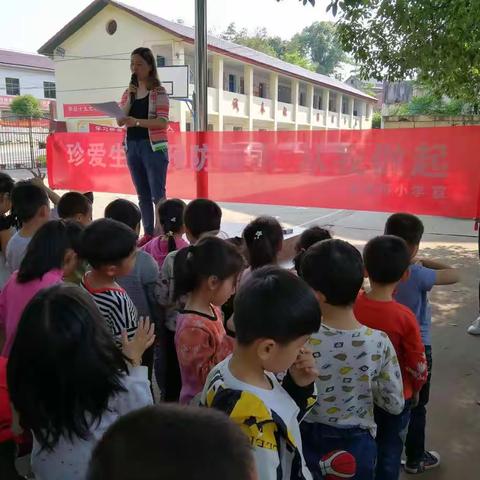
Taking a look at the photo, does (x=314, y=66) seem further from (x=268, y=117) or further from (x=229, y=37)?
(x=268, y=117)

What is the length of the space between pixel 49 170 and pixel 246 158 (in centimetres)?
231

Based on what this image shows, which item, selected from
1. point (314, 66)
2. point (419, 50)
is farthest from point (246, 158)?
point (314, 66)

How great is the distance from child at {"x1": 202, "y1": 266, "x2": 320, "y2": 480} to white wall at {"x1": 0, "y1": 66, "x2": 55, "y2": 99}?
1242 inches

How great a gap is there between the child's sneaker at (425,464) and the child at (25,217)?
204cm

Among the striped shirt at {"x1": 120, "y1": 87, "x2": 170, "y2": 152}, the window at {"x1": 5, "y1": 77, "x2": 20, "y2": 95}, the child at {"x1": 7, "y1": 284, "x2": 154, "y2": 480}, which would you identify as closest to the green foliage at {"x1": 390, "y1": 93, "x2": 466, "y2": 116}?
the striped shirt at {"x1": 120, "y1": 87, "x2": 170, "y2": 152}

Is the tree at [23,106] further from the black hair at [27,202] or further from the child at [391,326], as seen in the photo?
the child at [391,326]

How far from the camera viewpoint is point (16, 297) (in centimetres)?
183

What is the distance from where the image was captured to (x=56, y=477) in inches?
48.2

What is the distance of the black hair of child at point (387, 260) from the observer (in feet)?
5.61

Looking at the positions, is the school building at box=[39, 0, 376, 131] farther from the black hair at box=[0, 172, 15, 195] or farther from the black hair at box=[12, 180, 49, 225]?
the black hair at box=[12, 180, 49, 225]

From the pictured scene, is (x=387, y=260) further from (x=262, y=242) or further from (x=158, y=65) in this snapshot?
(x=158, y=65)

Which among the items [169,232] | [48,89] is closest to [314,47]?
[48,89]

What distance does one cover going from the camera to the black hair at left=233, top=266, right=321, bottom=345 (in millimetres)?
1178

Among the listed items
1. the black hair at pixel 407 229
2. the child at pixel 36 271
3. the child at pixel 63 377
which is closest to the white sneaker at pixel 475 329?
the black hair at pixel 407 229
